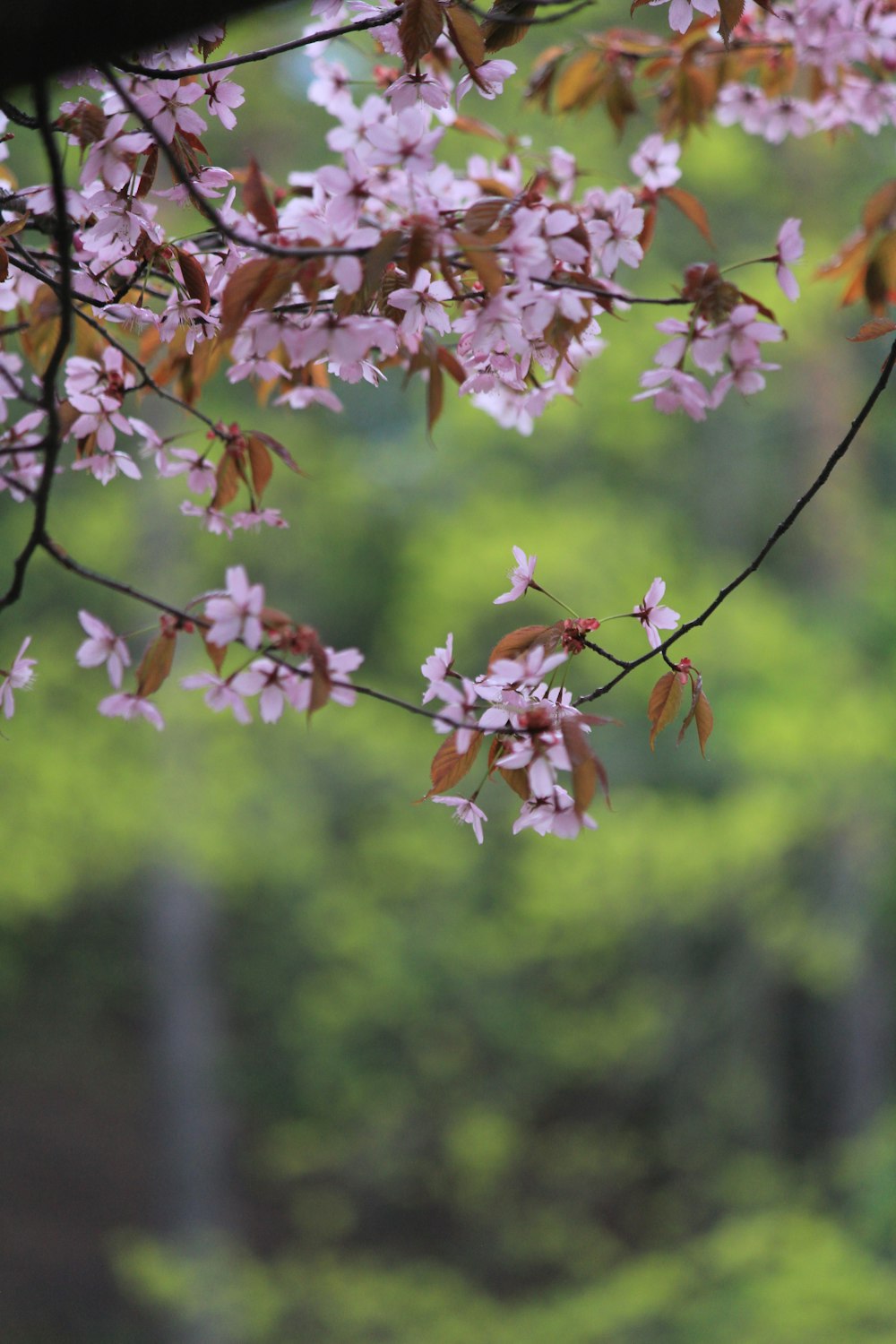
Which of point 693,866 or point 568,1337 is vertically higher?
point 693,866

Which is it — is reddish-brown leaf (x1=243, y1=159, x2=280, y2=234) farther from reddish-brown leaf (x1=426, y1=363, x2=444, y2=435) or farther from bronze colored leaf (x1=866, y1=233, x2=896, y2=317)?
bronze colored leaf (x1=866, y1=233, x2=896, y2=317)

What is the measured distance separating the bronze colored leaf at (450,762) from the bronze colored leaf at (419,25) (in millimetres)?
605

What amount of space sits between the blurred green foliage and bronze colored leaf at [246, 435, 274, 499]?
3.26 meters

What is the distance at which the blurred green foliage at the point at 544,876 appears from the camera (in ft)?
15.0

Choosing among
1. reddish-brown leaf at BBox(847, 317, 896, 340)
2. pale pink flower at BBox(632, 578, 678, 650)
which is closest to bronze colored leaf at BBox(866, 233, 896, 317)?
reddish-brown leaf at BBox(847, 317, 896, 340)

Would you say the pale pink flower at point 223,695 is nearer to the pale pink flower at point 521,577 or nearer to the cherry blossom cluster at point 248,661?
the cherry blossom cluster at point 248,661

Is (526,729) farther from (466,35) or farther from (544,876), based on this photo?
(544,876)

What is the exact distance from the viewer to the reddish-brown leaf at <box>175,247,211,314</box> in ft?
3.77

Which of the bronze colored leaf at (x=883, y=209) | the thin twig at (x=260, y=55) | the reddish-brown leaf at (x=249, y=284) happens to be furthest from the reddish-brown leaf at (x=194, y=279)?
the bronze colored leaf at (x=883, y=209)

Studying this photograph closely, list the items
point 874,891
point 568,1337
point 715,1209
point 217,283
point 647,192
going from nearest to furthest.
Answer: point 217,283, point 647,192, point 568,1337, point 874,891, point 715,1209

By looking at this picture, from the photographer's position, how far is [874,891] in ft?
17.4

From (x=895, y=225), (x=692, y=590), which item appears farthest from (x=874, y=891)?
(x=895, y=225)

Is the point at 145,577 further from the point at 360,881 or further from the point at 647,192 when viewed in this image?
the point at 647,192

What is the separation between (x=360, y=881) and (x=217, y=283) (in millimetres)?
4978
